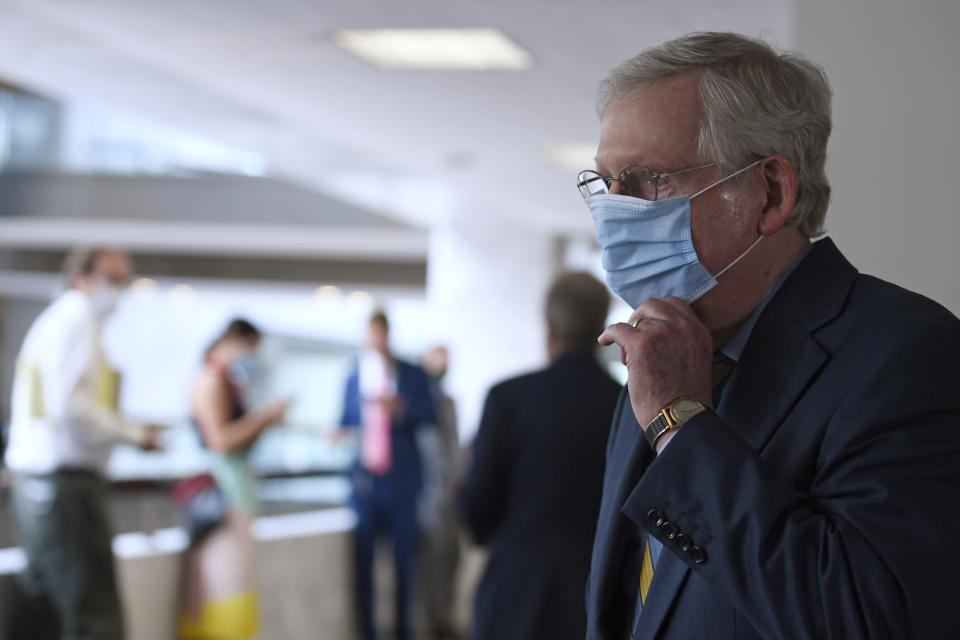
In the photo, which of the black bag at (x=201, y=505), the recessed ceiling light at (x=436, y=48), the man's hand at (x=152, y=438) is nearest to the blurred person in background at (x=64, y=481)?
the man's hand at (x=152, y=438)

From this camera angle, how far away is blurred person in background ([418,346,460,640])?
7340 mm

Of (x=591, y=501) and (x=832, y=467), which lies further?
(x=591, y=501)

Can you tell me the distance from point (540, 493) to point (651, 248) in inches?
81.9

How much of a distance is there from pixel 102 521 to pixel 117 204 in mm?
14959

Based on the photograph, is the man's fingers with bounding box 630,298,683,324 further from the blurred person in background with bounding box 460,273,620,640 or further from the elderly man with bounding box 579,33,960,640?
the blurred person in background with bounding box 460,273,620,640

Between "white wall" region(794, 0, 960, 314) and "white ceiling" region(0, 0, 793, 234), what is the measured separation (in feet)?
7.42

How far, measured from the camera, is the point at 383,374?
6918mm

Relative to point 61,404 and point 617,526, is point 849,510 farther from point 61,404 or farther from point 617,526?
point 61,404

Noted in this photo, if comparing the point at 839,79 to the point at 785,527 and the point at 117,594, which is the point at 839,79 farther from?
the point at 117,594

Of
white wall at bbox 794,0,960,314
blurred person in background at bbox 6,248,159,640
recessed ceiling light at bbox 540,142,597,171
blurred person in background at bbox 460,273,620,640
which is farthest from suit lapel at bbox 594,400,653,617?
recessed ceiling light at bbox 540,142,597,171

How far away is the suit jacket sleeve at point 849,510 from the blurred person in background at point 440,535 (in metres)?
6.04

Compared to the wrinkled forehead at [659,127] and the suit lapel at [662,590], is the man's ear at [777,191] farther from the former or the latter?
the suit lapel at [662,590]

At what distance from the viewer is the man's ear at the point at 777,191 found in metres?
1.41

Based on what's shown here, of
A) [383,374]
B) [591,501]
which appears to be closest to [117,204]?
[383,374]
